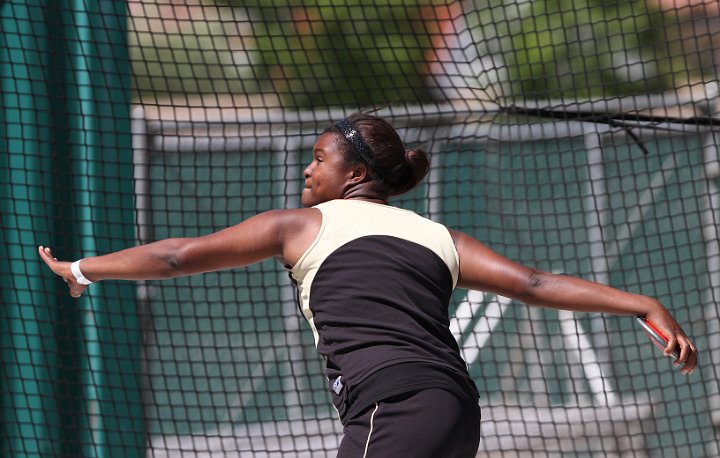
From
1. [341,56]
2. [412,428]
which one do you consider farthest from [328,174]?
[341,56]

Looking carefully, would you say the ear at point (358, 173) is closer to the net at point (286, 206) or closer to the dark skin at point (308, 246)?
the dark skin at point (308, 246)

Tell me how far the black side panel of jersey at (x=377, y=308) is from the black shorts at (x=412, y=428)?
0.24ft

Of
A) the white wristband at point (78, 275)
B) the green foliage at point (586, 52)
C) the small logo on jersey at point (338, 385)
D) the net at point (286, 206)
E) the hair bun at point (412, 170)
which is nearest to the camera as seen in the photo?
the small logo on jersey at point (338, 385)

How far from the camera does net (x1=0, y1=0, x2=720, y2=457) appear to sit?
4012 millimetres

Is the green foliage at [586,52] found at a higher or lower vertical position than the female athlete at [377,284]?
lower

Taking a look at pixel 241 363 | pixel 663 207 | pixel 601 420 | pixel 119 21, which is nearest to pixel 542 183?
pixel 663 207

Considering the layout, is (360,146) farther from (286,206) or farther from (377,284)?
(286,206)

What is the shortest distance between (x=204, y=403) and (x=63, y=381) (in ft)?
2.71

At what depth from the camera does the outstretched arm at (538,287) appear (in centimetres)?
207

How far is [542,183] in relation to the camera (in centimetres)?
457

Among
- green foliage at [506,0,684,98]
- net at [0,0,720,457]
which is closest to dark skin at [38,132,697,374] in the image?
net at [0,0,720,457]

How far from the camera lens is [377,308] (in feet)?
6.45

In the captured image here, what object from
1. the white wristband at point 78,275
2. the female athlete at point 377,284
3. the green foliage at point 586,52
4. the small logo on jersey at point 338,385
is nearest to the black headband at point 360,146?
the female athlete at point 377,284

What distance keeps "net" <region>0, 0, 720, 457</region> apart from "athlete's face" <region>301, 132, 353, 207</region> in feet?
6.04
